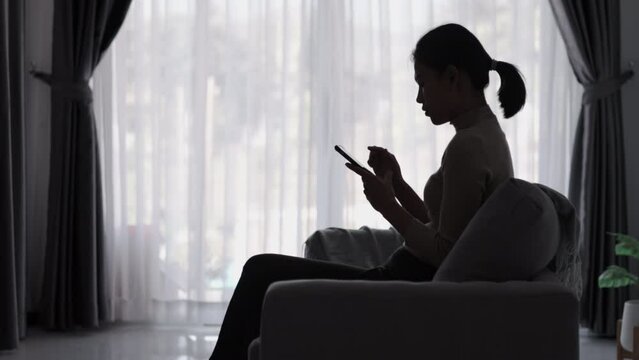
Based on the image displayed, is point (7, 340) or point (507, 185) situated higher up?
point (507, 185)

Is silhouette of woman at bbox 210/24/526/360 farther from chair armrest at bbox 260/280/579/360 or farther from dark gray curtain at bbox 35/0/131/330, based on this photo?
dark gray curtain at bbox 35/0/131/330

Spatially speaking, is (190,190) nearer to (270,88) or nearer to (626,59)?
(270,88)

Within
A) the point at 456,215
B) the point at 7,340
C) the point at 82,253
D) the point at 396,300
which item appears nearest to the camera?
the point at 396,300

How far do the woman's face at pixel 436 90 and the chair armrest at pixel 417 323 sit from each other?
0.50 meters

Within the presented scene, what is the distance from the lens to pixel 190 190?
4.23 metres

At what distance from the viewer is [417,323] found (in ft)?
5.62

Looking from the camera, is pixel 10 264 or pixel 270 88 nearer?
pixel 10 264

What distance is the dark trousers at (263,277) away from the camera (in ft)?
6.68

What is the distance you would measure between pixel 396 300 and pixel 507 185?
0.36 meters

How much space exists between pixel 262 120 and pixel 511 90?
7.47ft

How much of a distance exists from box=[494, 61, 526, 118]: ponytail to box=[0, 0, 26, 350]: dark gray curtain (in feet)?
7.71

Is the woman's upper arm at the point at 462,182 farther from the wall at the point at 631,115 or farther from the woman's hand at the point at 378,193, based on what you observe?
the wall at the point at 631,115

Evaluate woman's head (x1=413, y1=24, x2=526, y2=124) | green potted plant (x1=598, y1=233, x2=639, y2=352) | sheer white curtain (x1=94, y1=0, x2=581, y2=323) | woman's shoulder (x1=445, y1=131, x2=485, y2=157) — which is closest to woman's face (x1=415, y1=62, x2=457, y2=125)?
woman's head (x1=413, y1=24, x2=526, y2=124)

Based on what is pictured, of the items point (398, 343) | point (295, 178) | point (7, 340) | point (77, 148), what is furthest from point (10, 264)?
point (398, 343)
